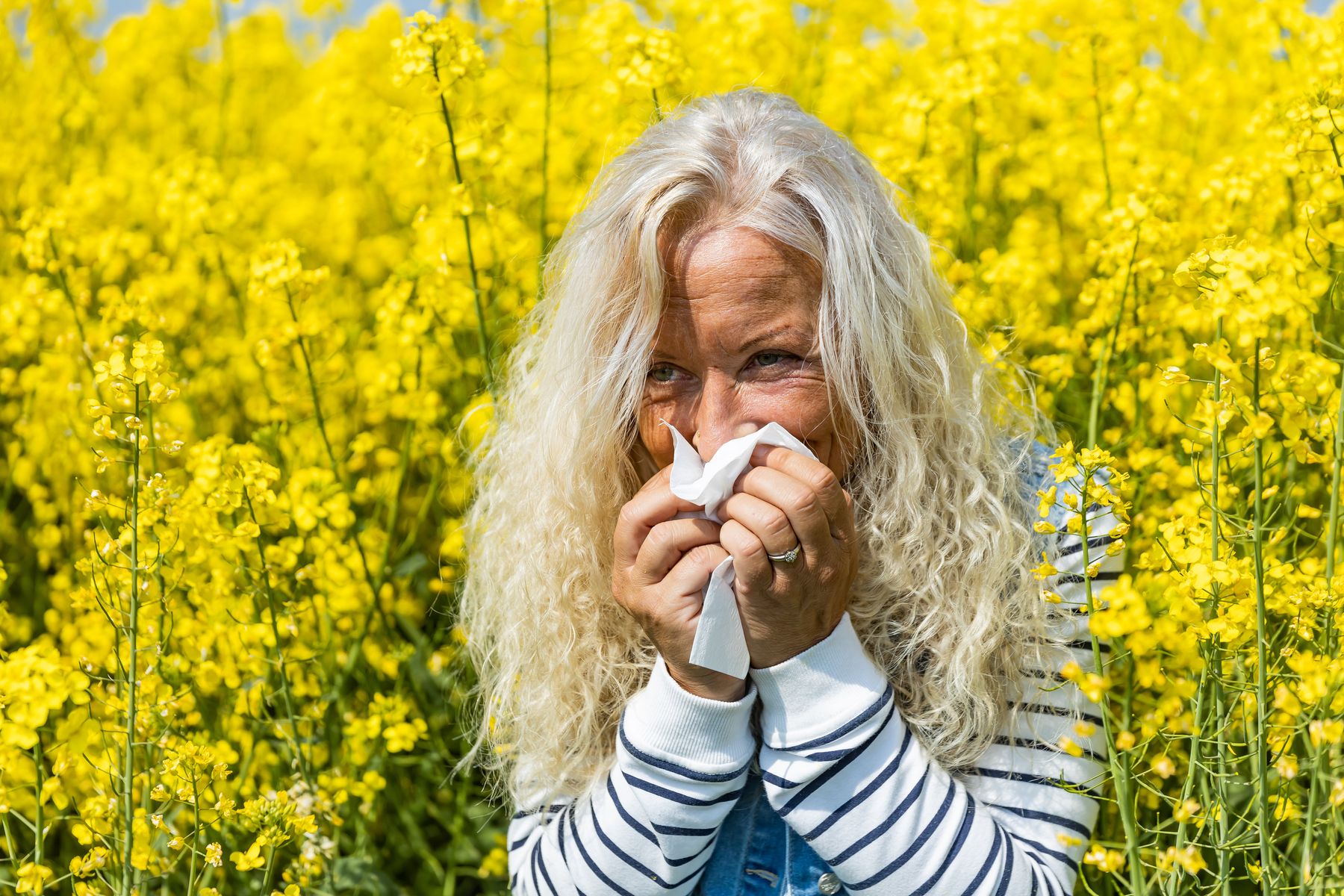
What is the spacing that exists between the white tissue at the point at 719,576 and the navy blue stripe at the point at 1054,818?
0.34 meters

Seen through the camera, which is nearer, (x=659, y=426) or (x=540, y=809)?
(x=659, y=426)

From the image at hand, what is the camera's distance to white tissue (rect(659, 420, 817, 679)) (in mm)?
1158

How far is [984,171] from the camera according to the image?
260 centimetres

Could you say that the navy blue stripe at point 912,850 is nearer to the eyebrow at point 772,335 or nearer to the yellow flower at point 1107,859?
the yellow flower at point 1107,859

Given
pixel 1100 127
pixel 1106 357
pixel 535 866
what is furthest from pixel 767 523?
pixel 1100 127

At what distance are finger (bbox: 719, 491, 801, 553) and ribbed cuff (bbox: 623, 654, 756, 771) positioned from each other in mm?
162

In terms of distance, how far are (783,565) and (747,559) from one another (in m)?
→ 0.04

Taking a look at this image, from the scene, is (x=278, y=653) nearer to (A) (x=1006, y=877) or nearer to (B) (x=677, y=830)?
(B) (x=677, y=830)

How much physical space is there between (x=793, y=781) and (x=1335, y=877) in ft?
1.52

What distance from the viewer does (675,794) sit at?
1.21 metres

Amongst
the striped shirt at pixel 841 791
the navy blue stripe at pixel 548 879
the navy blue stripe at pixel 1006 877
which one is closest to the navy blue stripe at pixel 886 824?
the striped shirt at pixel 841 791

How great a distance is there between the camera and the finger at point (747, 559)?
3.76 feet

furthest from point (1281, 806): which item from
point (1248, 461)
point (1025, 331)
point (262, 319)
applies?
point (262, 319)

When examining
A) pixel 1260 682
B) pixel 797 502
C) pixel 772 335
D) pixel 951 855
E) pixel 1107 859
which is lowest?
pixel 951 855
